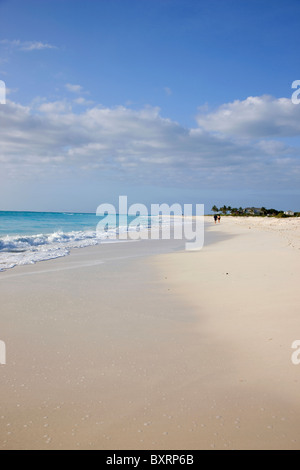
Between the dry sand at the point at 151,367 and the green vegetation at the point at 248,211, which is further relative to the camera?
the green vegetation at the point at 248,211

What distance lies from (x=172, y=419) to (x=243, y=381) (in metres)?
1.07

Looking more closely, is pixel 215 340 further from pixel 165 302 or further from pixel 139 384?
pixel 165 302

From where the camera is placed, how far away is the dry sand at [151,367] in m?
2.56

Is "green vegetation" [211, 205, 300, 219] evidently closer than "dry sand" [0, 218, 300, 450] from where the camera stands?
No

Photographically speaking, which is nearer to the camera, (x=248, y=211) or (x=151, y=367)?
(x=151, y=367)

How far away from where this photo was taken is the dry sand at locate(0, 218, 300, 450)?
2.56 meters

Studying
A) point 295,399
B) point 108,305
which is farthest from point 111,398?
point 108,305

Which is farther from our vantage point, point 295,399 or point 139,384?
point 139,384

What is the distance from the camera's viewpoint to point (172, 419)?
8.87 feet

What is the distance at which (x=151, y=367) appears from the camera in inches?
143

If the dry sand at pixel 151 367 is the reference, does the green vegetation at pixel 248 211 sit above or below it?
above

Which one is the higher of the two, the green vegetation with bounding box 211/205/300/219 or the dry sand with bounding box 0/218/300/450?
the green vegetation with bounding box 211/205/300/219
